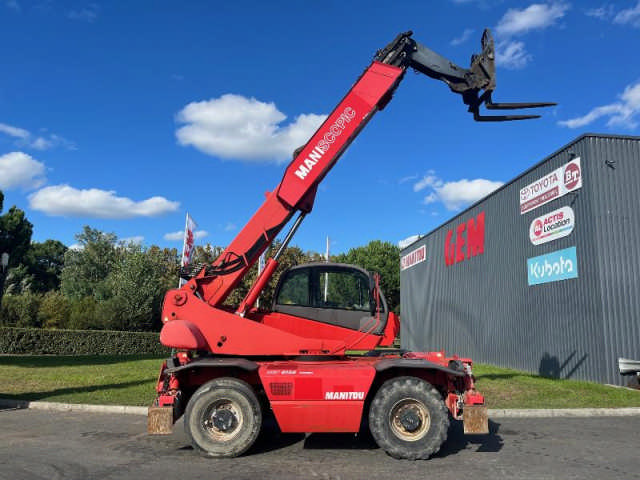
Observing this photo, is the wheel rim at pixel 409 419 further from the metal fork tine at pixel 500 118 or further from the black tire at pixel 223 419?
the metal fork tine at pixel 500 118

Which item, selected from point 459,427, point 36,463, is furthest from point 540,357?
point 36,463

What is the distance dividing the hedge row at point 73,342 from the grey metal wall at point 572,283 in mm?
19989

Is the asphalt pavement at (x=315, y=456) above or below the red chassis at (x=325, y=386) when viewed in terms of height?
below

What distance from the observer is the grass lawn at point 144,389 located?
434 inches

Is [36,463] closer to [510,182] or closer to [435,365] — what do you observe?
[435,365]

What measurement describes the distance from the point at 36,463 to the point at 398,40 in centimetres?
818

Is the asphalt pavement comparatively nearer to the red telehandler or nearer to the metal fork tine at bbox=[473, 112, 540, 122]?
the red telehandler

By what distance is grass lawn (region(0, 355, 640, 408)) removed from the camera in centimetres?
1102

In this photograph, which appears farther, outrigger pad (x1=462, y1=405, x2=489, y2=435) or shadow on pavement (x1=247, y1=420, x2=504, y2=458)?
shadow on pavement (x1=247, y1=420, x2=504, y2=458)

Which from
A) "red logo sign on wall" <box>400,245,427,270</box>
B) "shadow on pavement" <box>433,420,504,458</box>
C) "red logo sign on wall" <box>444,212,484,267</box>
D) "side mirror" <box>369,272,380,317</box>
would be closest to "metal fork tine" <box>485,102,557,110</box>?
"side mirror" <box>369,272,380,317</box>

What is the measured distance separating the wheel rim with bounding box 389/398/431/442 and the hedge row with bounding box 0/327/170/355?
26.8m

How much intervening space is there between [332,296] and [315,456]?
238 centimetres

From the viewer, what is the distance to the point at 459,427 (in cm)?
879

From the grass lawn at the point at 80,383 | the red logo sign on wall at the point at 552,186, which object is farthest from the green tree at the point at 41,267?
the red logo sign on wall at the point at 552,186
